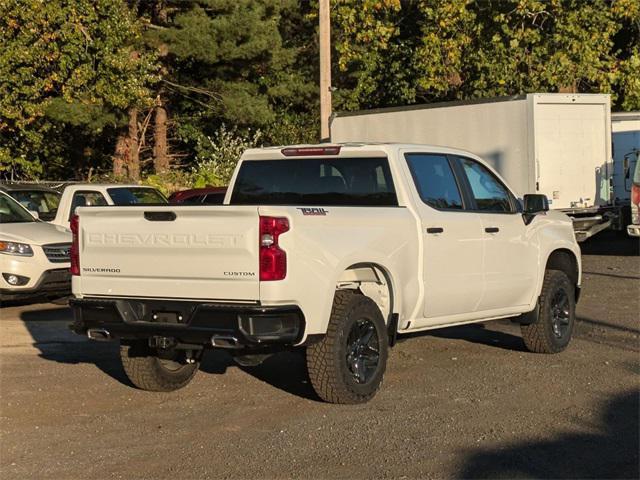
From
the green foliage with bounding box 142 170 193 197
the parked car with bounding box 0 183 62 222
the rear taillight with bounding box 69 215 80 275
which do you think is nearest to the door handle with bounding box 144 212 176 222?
the rear taillight with bounding box 69 215 80 275

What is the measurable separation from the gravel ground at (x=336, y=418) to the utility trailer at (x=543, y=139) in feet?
28.6

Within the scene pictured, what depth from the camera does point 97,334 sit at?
23.6 ft

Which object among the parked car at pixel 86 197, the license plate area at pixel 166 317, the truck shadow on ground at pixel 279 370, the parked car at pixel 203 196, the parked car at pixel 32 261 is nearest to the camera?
the license plate area at pixel 166 317

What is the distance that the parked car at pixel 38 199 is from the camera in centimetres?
1551

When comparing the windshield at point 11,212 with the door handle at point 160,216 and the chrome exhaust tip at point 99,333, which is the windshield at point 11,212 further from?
the door handle at point 160,216

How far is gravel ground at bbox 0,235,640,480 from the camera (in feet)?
19.3

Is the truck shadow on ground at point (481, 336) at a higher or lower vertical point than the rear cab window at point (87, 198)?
lower

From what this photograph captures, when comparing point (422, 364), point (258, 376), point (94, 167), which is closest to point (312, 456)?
point (258, 376)

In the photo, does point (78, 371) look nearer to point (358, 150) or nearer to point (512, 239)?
point (358, 150)

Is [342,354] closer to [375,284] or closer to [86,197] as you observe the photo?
[375,284]

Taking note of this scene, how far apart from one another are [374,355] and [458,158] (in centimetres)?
214

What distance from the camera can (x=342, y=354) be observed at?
7.10 meters

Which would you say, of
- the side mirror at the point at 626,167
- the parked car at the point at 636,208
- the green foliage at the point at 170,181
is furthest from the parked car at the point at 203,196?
the green foliage at the point at 170,181

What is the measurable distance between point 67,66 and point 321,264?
22.5m
